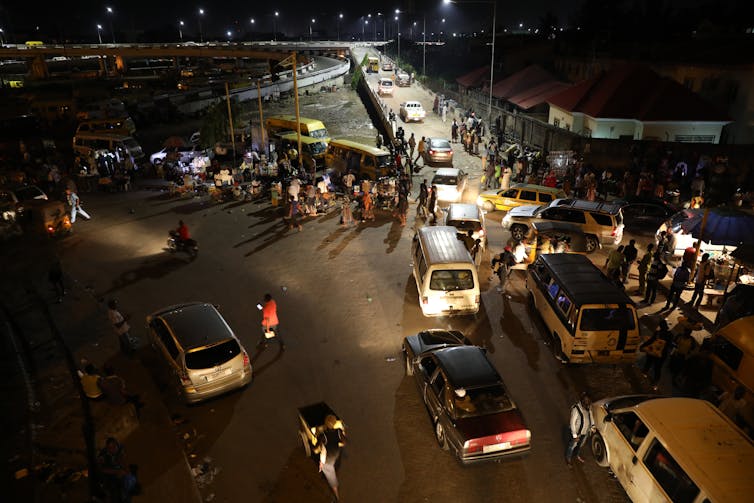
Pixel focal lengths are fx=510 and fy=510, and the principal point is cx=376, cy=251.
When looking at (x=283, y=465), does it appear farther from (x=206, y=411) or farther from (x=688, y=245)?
(x=688, y=245)

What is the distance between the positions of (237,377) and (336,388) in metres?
2.02

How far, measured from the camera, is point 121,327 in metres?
11.5

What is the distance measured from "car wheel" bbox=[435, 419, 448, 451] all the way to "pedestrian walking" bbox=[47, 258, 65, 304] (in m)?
11.5

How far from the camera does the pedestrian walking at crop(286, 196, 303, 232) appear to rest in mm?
20234

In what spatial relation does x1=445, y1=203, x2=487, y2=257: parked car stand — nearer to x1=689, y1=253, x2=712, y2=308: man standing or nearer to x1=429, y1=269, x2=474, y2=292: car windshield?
x1=429, y1=269, x2=474, y2=292: car windshield

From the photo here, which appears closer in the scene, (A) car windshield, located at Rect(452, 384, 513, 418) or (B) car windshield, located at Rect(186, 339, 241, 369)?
(A) car windshield, located at Rect(452, 384, 513, 418)

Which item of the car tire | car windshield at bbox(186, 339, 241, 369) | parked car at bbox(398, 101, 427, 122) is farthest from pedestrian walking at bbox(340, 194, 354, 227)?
parked car at bbox(398, 101, 427, 122)

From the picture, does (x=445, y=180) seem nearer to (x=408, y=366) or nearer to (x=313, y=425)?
(x=408, y=366)

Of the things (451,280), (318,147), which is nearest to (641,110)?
(318,147)

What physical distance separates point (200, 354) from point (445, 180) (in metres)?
15.4

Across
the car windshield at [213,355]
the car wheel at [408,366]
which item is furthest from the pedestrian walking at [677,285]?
the car windshield at [213,355]

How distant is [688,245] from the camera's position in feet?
52.2

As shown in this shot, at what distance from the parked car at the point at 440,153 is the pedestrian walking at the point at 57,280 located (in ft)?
64.0

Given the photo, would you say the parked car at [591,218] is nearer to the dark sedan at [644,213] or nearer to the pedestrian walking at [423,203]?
the dark sedan at [644,213]
